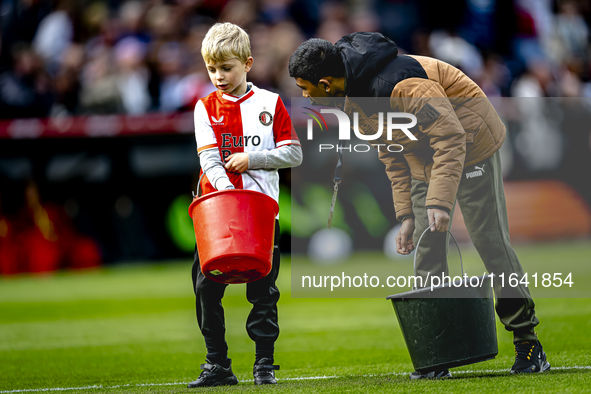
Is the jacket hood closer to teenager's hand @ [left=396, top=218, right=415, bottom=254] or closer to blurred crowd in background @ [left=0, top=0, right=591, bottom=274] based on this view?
teenager's hand @ [left=396, top=218, right=415, bottom=254]

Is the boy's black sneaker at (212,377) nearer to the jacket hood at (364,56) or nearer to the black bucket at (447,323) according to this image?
the black bucket at (447,323)

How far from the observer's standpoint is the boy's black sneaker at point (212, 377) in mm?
4145

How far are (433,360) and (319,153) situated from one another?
7041 millimetres

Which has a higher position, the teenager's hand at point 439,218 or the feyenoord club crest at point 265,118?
the feyenoord club crest at point 265,118

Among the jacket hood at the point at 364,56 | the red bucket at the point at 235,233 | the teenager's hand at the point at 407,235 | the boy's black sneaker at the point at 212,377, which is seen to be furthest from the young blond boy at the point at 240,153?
the teenager's hand at the point at 407,235

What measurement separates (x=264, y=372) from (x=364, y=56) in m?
1.78

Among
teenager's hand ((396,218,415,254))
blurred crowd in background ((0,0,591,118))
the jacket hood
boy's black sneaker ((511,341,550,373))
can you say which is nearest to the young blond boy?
the jacket hood

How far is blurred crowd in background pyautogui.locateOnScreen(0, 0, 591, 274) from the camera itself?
11406 millimetres

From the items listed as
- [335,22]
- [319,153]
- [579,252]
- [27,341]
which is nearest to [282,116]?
[27,341]

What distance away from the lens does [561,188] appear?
12.0 meters

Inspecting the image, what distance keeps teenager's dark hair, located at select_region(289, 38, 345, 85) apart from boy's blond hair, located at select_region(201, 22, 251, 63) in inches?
11.0

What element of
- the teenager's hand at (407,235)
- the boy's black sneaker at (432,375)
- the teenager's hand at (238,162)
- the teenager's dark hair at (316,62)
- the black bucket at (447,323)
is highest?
the teenager's dark hair at (316,62)

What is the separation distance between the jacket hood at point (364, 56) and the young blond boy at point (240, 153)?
1.51ft

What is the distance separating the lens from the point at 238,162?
13.2 ft
